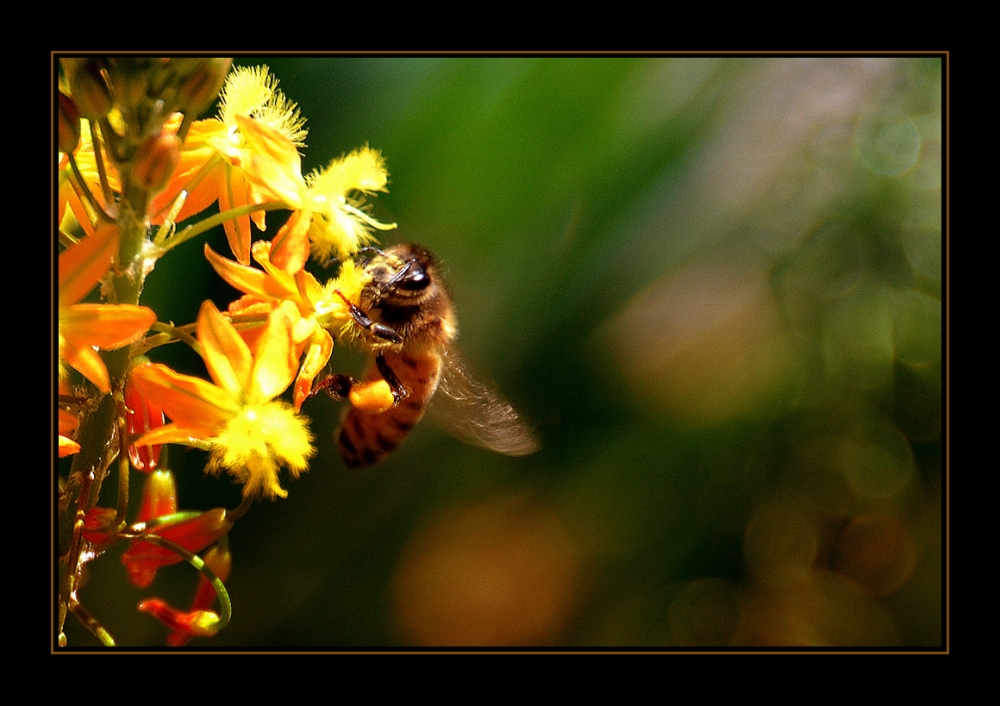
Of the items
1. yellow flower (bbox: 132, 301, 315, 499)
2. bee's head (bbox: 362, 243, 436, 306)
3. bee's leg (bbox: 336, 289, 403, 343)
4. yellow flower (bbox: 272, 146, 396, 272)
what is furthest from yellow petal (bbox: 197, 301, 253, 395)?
bee's head (bbox: 362, 243, 436, 306)

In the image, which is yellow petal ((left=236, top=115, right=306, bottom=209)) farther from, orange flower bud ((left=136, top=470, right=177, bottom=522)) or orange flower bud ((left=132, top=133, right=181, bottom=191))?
orange flower bud ((left=136, top=470, right=177, bottom=522))

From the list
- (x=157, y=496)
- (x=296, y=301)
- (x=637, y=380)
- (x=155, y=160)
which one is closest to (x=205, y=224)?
(x=155, y=160)

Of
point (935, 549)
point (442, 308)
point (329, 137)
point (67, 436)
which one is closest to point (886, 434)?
point (935, 549)

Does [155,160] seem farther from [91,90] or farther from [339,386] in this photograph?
[339,386]

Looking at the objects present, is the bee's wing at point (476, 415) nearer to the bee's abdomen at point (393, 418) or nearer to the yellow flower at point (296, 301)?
the bee's abdomen at point (393, 418)

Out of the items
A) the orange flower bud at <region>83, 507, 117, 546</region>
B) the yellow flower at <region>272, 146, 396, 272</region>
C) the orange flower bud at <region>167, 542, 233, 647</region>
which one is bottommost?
the orange flower bud at <region>167, 542, 233, 647</region>
